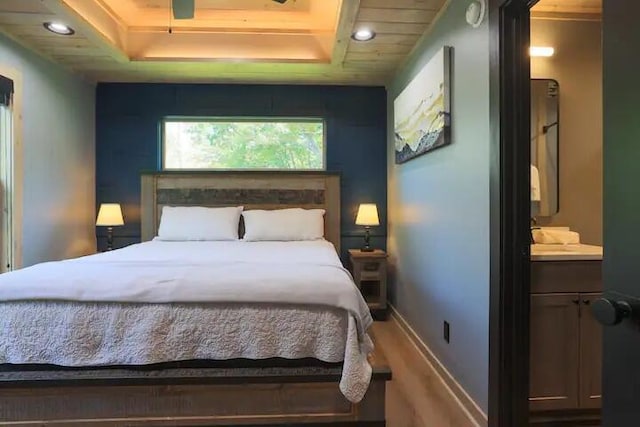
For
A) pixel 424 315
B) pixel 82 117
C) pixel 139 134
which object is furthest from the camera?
pixel 139 134

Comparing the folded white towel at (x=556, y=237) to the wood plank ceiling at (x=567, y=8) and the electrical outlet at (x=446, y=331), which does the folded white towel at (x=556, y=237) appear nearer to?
the electrical outlet at (x=446, y=331)

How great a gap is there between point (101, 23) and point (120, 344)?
2483 mm

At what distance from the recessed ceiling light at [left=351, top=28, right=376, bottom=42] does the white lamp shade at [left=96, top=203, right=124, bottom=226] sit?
9.22 feet

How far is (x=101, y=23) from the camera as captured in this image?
3.15 meters

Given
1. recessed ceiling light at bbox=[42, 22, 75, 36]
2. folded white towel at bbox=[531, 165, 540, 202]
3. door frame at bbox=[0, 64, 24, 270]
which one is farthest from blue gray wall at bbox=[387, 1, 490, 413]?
door frame at bbox=[0, 64, 24, 270]

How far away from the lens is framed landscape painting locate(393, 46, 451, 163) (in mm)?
2457

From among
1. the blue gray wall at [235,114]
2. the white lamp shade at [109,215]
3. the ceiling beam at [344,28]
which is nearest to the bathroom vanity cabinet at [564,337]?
the ceiling beam at [344,28]

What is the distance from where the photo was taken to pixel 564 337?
1966 mm

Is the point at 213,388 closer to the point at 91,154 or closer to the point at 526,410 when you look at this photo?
the point at 526,410

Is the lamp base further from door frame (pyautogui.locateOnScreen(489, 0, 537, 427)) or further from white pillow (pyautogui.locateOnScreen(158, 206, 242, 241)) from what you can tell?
door frame (pyautogui.locateOnScreen(489, 0, 537, 427))

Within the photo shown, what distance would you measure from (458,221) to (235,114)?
9.41 feet

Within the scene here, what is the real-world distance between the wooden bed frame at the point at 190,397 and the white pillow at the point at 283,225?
6.70 ft

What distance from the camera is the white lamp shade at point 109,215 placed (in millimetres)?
4078

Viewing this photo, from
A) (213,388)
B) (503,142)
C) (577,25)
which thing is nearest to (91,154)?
(213,388)
